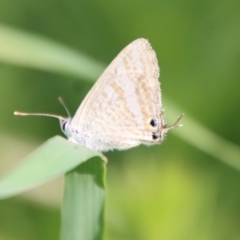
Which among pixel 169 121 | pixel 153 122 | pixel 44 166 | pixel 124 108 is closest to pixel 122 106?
pixel 124 108

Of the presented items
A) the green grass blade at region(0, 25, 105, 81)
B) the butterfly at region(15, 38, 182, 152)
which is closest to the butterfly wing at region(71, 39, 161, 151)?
the butterfly at region(15, 38, 182, 152)

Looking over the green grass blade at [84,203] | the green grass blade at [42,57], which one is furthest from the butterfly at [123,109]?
the green grass blade at [84,203]

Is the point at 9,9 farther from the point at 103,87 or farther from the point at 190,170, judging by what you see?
the point at 190,170

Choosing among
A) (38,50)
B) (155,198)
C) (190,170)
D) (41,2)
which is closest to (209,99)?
(190,170)

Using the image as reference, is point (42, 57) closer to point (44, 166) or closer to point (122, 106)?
point (122, 106)

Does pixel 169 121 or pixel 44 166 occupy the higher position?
pixel 169 121

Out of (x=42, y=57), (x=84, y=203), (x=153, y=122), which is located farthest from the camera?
(x=42, y=57)

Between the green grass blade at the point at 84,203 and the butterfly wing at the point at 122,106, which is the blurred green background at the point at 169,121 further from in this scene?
the green grass blade at the point at 84,203

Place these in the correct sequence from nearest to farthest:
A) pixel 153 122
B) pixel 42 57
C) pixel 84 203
→ pixel 84 203
pixel 153 122
pixel 42 57
